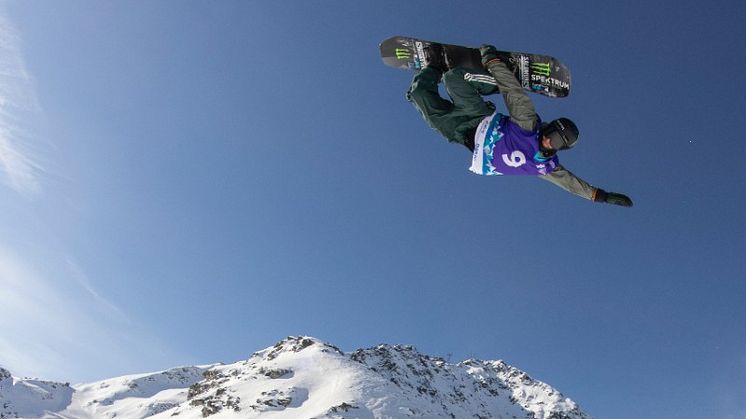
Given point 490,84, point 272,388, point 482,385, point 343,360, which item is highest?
point 482,385

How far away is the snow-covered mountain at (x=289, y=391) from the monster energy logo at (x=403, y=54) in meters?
52.8

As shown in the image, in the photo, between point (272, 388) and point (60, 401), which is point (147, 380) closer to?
point (60, 401)

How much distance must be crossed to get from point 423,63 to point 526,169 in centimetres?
225

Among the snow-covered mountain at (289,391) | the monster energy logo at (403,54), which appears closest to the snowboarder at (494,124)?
the monster energy logo at (403,54)

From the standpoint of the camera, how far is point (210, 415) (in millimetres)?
64062

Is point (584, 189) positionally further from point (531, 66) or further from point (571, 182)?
point (531, 66)

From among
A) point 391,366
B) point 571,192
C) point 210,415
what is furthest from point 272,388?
point 571,192

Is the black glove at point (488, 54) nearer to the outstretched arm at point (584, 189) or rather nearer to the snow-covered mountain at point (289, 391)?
the outstretched arm at point (584, 189)

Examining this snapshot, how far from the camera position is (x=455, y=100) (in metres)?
6.70

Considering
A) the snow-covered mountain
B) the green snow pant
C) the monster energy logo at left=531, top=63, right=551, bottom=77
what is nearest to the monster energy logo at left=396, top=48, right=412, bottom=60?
the green snow pant

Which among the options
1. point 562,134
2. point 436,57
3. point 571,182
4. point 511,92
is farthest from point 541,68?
point 571,182

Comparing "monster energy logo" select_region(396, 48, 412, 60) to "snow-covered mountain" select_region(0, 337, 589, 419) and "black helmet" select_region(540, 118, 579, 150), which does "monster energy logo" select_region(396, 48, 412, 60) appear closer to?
"black helmet" select_region(540, 118, 579, 150)

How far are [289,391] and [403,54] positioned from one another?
6831 centimetres

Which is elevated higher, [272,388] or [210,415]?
[272,388]
